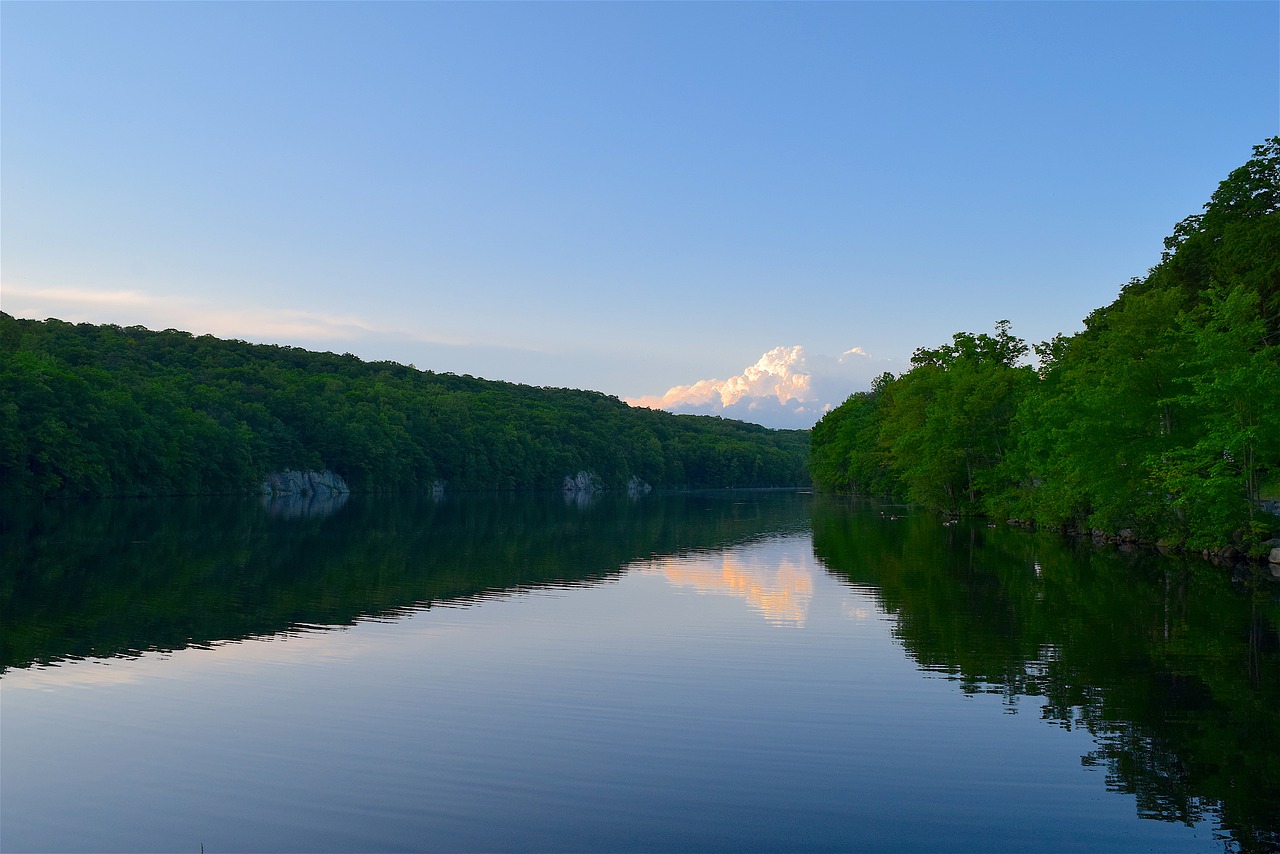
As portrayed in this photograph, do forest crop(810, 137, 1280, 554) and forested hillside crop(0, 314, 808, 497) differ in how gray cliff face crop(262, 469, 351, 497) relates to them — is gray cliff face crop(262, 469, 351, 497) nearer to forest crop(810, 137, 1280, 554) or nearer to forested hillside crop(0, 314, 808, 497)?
forested hillside crop(0, 314, 808, 497)

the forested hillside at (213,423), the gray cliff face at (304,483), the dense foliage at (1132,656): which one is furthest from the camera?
the gray cliff face at (304,483)

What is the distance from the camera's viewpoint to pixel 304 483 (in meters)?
133

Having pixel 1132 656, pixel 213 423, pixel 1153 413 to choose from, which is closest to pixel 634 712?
pixel 1132 656

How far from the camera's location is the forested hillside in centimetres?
8912

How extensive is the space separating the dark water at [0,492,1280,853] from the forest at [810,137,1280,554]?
5537 millimetres

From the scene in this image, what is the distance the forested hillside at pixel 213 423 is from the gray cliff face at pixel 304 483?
1.30m

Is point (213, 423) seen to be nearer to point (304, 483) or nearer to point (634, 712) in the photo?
point (304, 483)

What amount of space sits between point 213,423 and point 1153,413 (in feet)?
331

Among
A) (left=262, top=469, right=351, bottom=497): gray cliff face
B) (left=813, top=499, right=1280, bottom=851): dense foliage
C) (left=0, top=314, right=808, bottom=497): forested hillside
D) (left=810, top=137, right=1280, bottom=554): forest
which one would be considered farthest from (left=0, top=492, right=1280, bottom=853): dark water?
(left=262, top=469, right=351, bottom=497): gray cliff face

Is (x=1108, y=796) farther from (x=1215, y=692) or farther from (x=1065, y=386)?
(x=1065, y=386)

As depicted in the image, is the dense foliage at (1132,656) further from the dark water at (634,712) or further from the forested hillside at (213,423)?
the forested hillside at (213,423)

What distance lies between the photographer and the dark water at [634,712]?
1110cm

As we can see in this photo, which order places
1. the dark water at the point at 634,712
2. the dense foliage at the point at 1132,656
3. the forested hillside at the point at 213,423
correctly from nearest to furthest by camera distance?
1. the dark water at the point at 634,712
2. the dense foliage at the point at 1132,656
3. the forested hillside at the point at 213,423

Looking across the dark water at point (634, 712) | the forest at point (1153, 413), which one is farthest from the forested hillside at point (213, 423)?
the forest at point (1153, 413)
